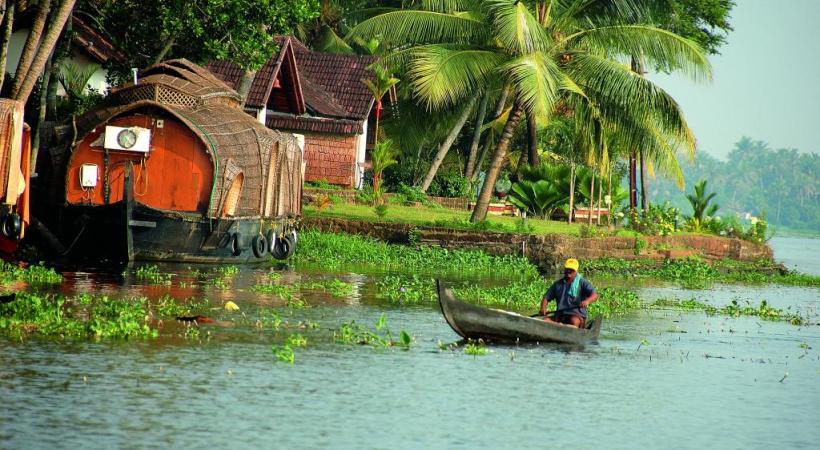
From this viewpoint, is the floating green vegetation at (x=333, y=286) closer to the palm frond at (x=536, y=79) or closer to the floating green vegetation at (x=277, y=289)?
the floating green vegetation at (x=277, y=289)

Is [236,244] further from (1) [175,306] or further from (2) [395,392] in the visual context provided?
(2) [395,392]

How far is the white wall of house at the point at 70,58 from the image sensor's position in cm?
3325

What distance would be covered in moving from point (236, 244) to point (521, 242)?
8.15 meters

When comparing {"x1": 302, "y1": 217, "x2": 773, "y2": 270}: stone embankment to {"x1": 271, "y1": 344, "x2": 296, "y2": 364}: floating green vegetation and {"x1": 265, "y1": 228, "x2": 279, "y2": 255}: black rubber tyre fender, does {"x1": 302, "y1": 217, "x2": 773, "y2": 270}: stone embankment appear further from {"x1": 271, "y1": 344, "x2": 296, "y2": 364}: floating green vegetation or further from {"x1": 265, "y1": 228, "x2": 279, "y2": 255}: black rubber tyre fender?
{"x1": 271, "y1": 344, "x2": 296, "y2": 364}: floating green vegetation

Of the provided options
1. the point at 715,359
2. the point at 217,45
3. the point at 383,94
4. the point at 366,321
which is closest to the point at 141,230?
the point at 217,45

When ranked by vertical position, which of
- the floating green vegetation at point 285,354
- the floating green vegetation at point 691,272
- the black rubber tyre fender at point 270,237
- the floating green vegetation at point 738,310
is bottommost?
the floating green vegetation at point 285,354

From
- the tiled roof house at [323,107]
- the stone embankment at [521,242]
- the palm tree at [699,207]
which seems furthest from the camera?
the palm tree at [699,207]

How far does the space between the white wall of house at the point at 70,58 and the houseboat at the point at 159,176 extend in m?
7.01

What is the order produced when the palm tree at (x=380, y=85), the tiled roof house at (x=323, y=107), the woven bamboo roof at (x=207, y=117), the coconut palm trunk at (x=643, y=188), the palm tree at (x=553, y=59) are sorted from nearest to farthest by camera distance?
the woven bamboo roof at (x=207, y=117)
the palm tree at (x=553, y=59)
the tiled roof house at (x=323, y=107)
the palm tree at (x=380, y=85)
the coconut palm trunk at (x=643, y=188)

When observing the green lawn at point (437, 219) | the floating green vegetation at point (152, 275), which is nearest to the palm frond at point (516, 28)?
the green lawn at point (437, 219)

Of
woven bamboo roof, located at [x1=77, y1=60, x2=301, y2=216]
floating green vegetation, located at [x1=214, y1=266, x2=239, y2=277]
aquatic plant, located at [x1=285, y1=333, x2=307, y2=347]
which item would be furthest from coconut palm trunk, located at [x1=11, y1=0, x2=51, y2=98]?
aquatic plant, located at [x1=285, y1=333, x2=307, y2=347]

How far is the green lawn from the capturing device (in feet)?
108

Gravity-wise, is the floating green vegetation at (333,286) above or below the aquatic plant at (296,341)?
above

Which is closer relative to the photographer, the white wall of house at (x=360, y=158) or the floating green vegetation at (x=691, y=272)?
the floating green vegetation at (x=691, y=272)
